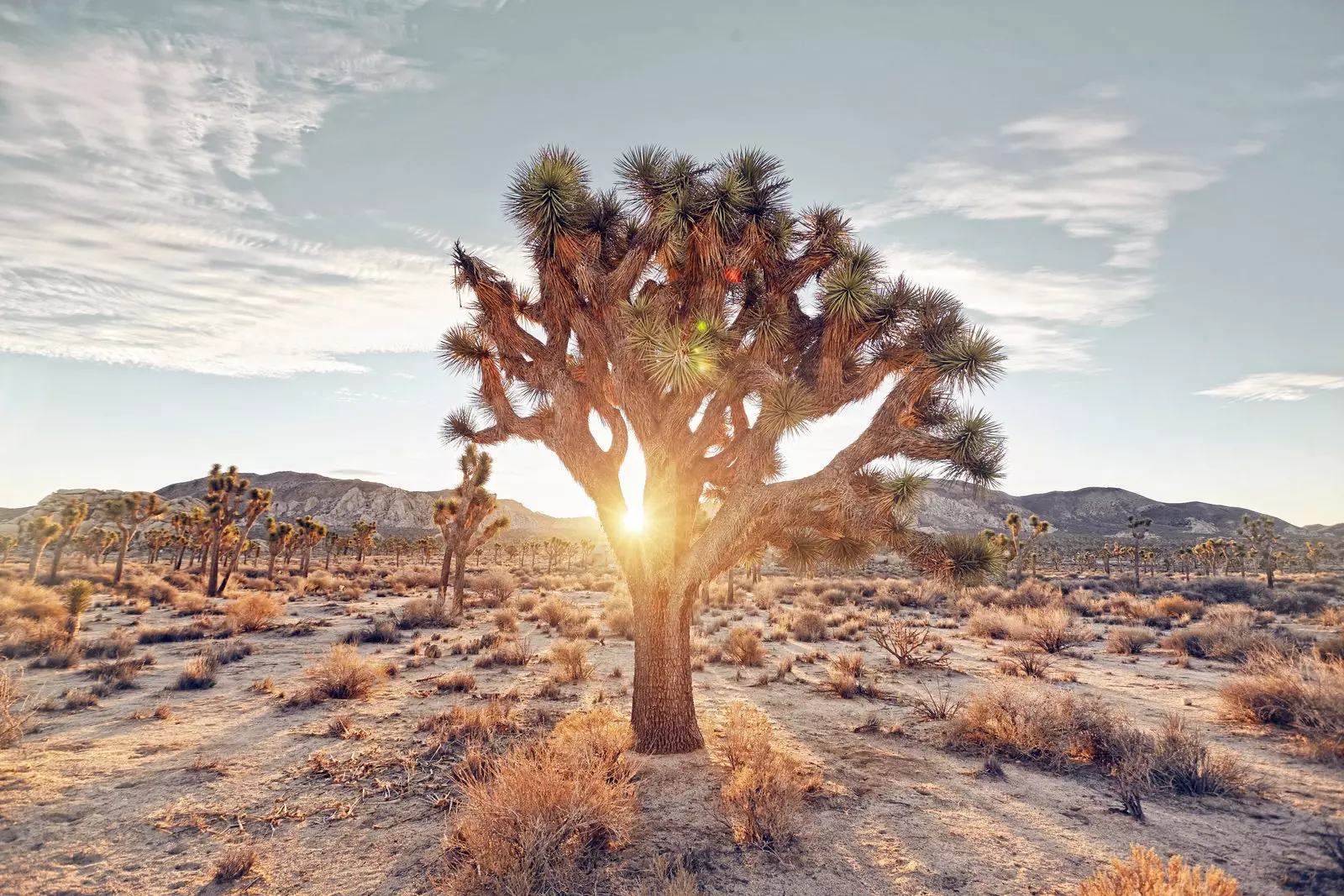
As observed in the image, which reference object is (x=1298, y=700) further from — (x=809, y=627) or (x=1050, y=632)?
(x=809, y=627)

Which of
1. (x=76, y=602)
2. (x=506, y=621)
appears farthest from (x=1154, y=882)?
(x=76, y=602)

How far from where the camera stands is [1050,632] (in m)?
14.8

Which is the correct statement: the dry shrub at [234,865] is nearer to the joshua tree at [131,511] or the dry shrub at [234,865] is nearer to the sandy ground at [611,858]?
the sandy ground at [611,858]

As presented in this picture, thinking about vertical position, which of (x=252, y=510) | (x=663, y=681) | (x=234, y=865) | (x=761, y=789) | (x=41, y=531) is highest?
(x=252, y=510)

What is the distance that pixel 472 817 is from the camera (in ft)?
15.8

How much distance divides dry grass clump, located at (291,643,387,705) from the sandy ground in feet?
1.01

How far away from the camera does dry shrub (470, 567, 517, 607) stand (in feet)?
83.2

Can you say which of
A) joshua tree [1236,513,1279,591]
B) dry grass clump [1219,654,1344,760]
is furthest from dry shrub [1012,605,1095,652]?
joshua tree [1236,513,1279,591]

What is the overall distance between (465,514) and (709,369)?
17761mm

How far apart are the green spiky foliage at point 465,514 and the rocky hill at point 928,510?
83.9 m

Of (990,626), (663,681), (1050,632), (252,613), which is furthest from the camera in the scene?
(252,613)

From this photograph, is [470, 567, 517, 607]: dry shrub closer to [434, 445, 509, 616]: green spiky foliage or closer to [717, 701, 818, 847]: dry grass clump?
[434, 445, 509, 616]: green spiky foliage

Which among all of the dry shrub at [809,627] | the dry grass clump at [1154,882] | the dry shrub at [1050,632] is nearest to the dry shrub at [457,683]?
the dry grass clump at [1154,882]

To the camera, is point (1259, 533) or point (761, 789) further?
point (1259, 533)
